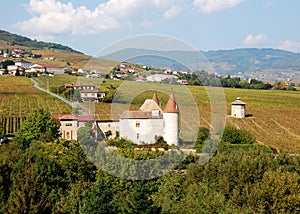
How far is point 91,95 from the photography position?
4244 centimetres

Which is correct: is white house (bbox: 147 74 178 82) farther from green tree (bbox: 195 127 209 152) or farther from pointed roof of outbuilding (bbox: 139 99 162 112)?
green tree (bbox: 195 127 209 152)

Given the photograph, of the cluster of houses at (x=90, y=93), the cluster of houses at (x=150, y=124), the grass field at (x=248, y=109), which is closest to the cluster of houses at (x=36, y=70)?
the grass field at (x=248, y=109)

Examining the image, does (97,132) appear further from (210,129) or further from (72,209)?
(72,209)

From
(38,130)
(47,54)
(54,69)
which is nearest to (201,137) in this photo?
(38,130)

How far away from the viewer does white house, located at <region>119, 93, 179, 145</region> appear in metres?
28.7

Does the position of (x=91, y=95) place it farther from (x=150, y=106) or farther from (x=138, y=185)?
(x=138, y=185)

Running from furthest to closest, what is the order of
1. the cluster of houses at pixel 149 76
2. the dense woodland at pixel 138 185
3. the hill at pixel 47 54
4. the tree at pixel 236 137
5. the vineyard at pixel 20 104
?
the hill at pixel 47 54
the vineyard at pixel 20 104
the tree at pixel 236 137
the cluster of houses at pixel 149 76
the dense woodland at pixel 138 185

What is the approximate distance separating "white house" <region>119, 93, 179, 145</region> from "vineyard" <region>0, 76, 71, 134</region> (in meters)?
10.3

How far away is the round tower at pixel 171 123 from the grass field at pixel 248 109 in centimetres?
165

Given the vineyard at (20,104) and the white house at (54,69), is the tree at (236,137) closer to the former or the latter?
the vineyard at (20,104)

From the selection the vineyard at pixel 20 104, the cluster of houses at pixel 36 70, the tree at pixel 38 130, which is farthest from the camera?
the cluster of houses at pixel 36 70

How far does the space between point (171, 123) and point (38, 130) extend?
28.7ft

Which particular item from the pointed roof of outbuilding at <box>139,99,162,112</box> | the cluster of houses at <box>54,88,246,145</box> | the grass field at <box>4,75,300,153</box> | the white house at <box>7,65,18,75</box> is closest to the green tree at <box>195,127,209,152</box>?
the cluster of houses at <box>54,88,246,145</box>

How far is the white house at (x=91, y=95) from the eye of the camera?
139 feet
